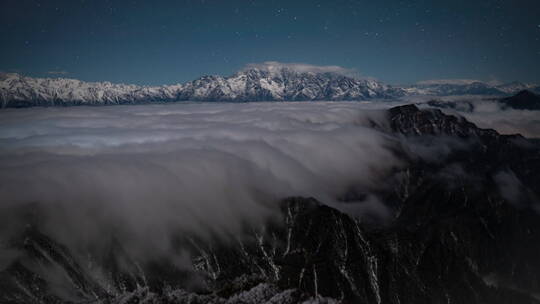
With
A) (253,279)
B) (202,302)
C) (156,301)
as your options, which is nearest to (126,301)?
(156,301)

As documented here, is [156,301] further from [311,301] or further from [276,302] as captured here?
[311,301]

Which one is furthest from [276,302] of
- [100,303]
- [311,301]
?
[100,303]

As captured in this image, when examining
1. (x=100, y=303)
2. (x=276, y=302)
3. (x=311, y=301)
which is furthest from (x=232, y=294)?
(x=100, y=303)

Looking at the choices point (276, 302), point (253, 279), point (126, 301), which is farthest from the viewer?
point (253, 279)

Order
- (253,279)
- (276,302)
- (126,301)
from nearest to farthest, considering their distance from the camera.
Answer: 1. (276,302)
2. (126,301)
3. (253,279)

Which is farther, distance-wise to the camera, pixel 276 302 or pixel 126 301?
pixel 126 301

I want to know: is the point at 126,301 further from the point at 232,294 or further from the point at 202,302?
the point at 232,294

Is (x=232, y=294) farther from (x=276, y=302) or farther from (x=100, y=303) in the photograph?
(x=100, y=303)

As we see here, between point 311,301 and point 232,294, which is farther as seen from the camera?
point 232,294
